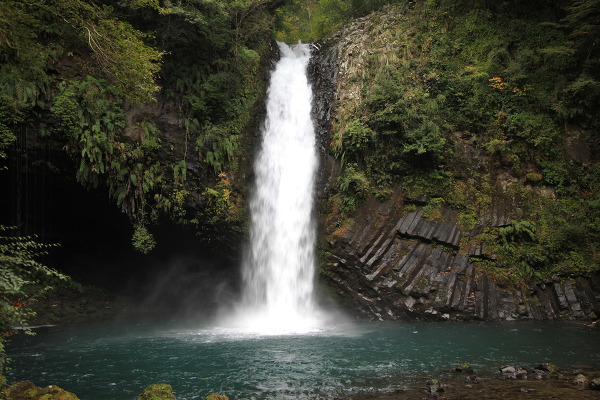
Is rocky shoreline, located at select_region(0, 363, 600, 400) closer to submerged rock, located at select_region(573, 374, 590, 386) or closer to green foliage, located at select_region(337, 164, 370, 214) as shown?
submerged rock, located at select_region(573, 374, 590, 386)

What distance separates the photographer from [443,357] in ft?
27.4

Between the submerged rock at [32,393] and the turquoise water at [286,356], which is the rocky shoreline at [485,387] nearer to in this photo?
the submerged rock at [32,393]

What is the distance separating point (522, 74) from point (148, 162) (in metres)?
13.5

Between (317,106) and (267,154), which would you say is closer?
(267,154)

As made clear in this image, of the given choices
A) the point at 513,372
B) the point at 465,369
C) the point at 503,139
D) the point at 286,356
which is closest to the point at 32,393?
the point at 286,356

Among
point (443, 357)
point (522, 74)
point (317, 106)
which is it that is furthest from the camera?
point (317, 106)

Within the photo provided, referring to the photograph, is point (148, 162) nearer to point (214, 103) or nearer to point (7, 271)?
point (214, 103)

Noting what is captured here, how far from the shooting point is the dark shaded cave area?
1354 centimetres

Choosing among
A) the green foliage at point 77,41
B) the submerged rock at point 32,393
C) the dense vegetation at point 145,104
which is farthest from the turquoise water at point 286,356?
the green foliage at point 77,41

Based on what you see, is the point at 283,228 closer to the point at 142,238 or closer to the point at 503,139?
the point at 142,238

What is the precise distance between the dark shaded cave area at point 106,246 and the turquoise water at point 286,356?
4225 millimetres

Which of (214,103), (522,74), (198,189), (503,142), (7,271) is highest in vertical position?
(522,74)

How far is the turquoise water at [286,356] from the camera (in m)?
7.00

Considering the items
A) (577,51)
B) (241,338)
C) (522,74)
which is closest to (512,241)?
(522,74)
